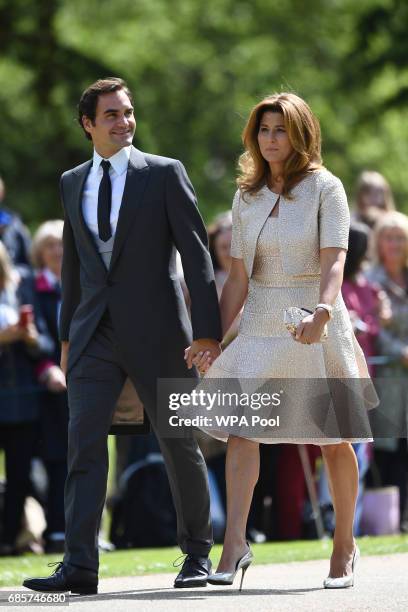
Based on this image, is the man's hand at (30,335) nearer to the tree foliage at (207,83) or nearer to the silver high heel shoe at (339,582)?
the silver high heel shoe at (339,582)

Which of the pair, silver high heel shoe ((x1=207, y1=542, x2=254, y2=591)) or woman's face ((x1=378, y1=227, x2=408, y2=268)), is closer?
silver high heel shoe ((x1=207, y1=542, x2=254, y2=591))

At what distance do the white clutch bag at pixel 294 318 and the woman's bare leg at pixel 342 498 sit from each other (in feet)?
2.06

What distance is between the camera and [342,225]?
22.5 feet

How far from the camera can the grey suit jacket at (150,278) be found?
23.0ft

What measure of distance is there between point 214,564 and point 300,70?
72.9 feet

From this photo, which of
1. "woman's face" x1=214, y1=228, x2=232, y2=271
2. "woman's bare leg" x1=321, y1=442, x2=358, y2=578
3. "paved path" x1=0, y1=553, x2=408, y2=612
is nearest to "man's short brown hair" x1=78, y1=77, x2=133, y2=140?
"woman's bare leg" x1=321, y1=442, x2=358, y2=578

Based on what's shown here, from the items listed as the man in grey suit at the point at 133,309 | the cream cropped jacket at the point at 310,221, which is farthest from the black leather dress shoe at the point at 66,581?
the cream cropped jacket at the point at 310,221

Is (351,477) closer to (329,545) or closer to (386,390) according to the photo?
(329,545)

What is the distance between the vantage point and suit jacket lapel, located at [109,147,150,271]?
7.02 metres

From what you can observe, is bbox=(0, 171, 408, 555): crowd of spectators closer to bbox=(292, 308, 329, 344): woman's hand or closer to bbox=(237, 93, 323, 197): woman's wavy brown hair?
bbox=(237, 93, 323, 197): woman's wavy brown hair

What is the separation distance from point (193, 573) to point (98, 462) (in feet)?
2.25

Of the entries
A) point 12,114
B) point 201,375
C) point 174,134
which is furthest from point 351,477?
point 174,134

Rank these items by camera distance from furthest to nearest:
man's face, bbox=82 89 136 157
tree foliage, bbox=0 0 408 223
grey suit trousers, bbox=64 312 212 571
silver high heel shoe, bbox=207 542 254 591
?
tree foliage, bbox=0 0 408 223 < man's face, bbox=82 89 136 157 < grey suit trousers, bbox=64 312 212 571 < silver high heel shoe, bbox=207 542 254 591

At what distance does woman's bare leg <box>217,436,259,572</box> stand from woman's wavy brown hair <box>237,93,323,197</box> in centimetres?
113
